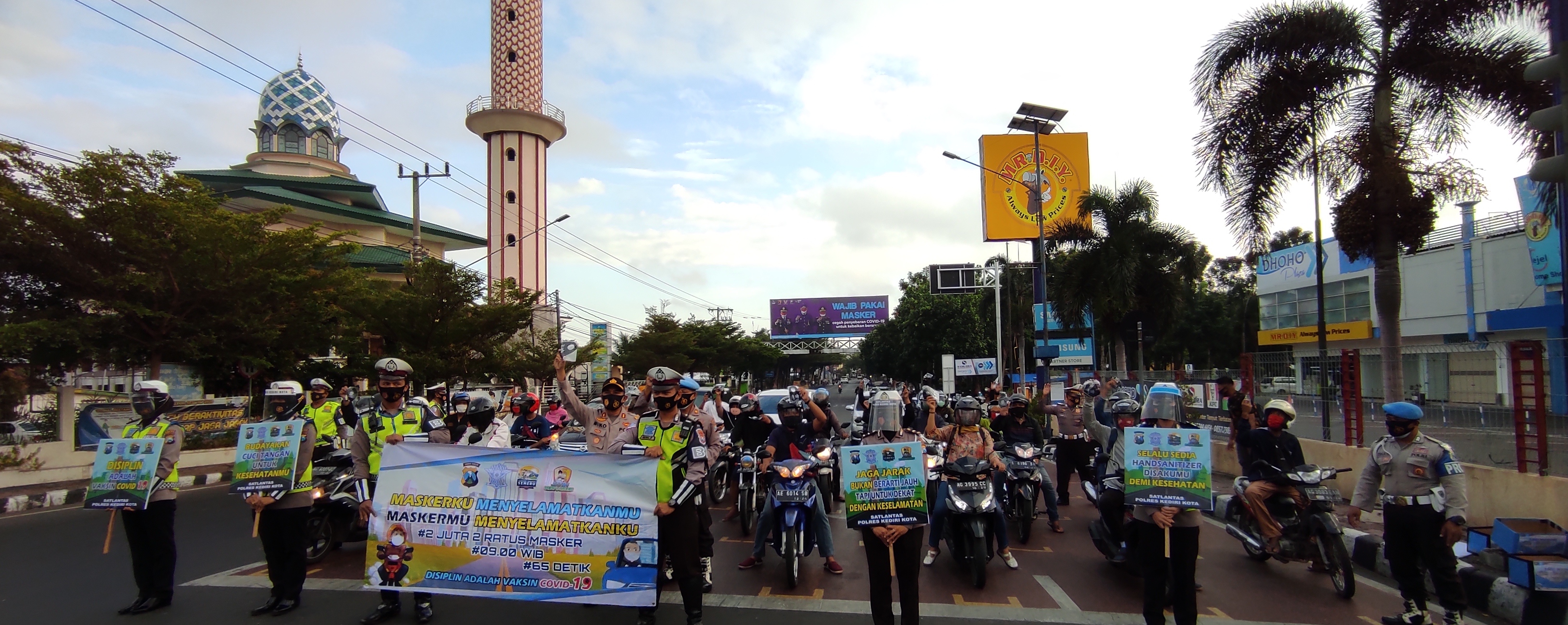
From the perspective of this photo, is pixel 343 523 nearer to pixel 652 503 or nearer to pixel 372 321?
pixel 652 503

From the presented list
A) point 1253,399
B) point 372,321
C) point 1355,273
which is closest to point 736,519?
point 1253,399

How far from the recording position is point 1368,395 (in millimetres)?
11375

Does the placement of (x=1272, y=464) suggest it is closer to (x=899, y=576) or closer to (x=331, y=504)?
(x=899, y=576)

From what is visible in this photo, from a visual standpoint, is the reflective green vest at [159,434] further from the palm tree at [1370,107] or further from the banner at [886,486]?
the palm tree at [1370,107]

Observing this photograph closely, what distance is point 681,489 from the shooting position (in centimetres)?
556

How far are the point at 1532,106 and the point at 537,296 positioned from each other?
2496 centimetres

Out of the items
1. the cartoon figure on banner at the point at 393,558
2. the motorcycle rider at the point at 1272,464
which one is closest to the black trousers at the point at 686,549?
the cartoon figure on banner at the point at 393,558

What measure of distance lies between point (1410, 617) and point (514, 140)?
121 feet

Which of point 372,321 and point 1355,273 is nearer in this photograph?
point 372,321

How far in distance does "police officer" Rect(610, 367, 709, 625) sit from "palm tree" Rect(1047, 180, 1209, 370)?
2166cm

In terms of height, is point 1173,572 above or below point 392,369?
below

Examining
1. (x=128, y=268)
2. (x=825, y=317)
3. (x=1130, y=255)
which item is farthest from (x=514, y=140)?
(x=825, y=317)

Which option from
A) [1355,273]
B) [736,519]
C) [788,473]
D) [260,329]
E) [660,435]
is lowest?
[736,519]

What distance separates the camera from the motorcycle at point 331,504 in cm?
762
